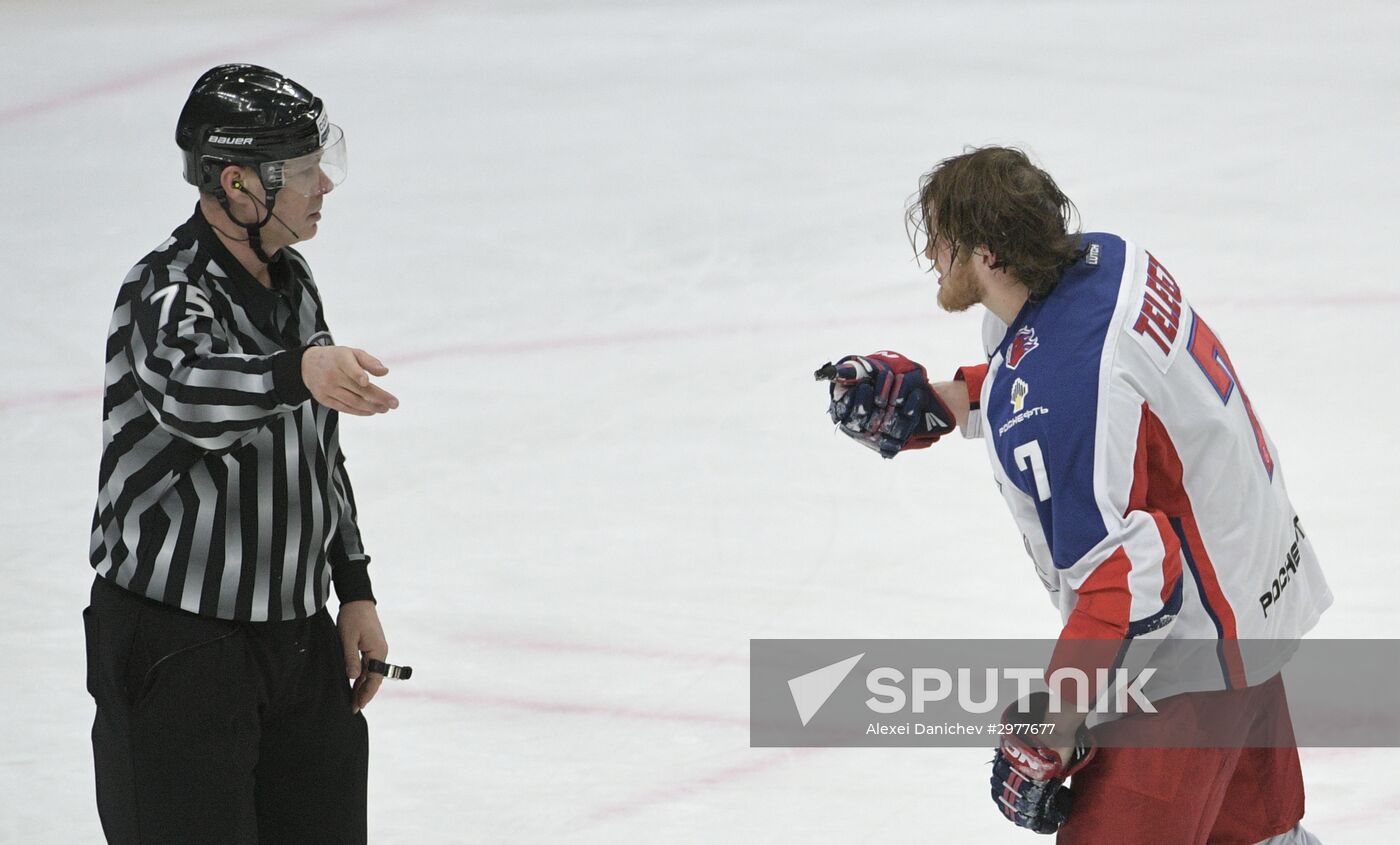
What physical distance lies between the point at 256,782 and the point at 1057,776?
986mm

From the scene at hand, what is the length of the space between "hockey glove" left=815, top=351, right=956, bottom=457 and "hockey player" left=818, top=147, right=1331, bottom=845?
0.28 m

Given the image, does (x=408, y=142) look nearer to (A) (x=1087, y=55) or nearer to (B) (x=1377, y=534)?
(A) (x=1087, y=55)

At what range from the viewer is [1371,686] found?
3373mm

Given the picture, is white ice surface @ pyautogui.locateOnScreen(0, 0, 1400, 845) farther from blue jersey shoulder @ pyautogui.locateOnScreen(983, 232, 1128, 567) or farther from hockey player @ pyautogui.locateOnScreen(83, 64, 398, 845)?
blue jersey shoulder @ pyautogui.locateOnScreen(983, 232, 1128, 567)

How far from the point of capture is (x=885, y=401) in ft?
8.29

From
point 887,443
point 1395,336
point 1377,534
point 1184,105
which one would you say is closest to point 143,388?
point 887,443

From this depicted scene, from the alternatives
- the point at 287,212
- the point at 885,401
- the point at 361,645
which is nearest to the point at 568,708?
the point at 361,645

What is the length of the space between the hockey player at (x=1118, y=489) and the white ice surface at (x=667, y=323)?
86 cm

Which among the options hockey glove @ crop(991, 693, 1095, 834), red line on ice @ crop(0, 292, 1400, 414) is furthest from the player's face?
red line on ice @ crop(0, 292, 1400, 414)

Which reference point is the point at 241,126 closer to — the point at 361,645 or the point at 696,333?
the point at 361,645

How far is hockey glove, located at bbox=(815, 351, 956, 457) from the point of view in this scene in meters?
2.53

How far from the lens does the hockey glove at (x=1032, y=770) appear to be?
83.0 inches

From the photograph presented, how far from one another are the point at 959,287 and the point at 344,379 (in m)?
0.77

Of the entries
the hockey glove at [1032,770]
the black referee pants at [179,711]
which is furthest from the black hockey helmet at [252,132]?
the hockey glove at [1032,770]
